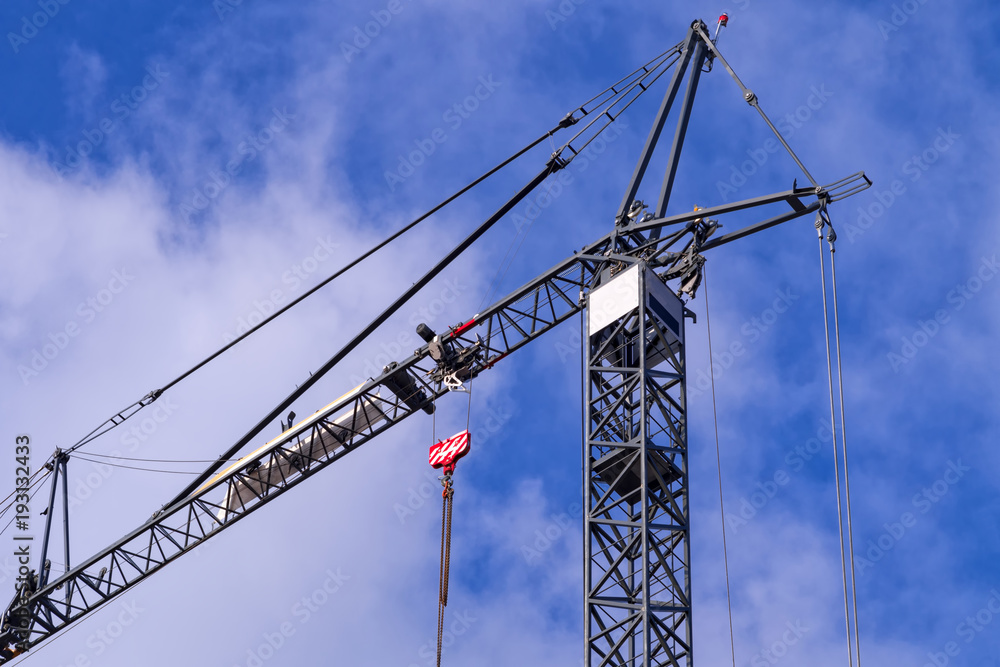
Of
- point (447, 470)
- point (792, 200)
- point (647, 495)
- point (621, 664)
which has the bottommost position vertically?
point (621, 664)

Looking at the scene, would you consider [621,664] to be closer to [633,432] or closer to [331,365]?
[633,432]

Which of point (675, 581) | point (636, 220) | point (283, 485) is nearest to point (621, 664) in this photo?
point (675, 581)

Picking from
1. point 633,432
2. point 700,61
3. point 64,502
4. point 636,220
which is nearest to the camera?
point 633,432

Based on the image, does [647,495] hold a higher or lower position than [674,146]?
lower

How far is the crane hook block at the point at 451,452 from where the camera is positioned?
1831 inches

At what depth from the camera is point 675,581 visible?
39.8 meters

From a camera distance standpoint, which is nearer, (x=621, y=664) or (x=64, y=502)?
(x=621, y=664)

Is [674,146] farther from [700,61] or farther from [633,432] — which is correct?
[633,432]

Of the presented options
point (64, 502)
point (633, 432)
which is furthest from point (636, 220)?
point (64, 502)

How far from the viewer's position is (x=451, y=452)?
153ft

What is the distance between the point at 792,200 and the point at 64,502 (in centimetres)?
2866

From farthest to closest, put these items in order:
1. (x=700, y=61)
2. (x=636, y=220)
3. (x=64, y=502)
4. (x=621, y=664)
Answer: (x=64, y=502)
(x=700, y=61)
(x=636, y=220)
(x=621, y=664)

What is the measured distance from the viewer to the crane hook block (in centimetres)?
4650

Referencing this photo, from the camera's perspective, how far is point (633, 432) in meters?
41.8
